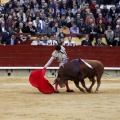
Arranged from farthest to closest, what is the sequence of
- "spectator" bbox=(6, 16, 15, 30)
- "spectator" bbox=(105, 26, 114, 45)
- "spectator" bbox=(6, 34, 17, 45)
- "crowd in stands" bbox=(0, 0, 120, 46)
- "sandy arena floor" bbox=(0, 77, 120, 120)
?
"spectator" bbox=(105, 26, 114, 45) < "spectator" bbox=(6, 34, 17, 45) < "crowd in stands" bbox=(0, 0, 120, 46) < "spectator" bbox=(6, 16, 15, 30) < "sandy arena floor" bbox=(0, 77, 120, 120)

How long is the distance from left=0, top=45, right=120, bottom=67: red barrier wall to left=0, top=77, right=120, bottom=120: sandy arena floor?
390 cm

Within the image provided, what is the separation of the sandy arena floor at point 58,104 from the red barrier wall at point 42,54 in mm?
3897

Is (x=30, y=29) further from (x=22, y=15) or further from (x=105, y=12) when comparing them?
(x=105, y=12)

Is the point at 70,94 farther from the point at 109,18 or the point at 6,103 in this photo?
the point at 109,18

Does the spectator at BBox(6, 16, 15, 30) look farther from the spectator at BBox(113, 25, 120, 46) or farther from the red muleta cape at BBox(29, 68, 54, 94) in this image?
the red muleta cape at BBox(29, 68, 54, 94)

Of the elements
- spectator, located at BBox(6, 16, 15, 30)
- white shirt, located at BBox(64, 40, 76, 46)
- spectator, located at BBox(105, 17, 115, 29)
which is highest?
spectator, located at BBox(6, 16, 15, 30)

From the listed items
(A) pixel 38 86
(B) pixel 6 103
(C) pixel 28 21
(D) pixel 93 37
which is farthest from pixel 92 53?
(B) pixel 6 103

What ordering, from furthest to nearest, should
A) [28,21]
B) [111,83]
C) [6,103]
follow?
1. [28,21]
2. [111,83]
3. [6,103]

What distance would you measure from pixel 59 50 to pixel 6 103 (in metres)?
2.61

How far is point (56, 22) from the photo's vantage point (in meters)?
19.3

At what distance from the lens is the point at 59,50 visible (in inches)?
565

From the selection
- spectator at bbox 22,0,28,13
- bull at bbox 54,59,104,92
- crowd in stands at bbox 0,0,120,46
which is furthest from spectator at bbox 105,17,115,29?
bull at bbox 54,59,104,92

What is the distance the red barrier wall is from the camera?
2009 cm

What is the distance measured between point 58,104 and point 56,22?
24.4 feet
